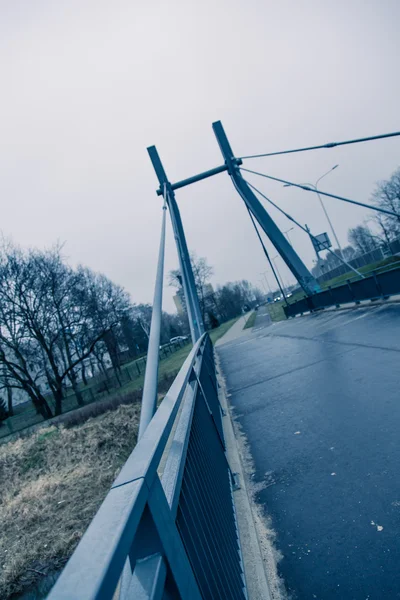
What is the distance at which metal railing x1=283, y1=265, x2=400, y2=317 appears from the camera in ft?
39.1

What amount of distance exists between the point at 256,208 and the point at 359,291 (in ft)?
17.6

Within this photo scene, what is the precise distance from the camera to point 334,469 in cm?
328

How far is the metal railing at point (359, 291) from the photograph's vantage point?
11.9 metres

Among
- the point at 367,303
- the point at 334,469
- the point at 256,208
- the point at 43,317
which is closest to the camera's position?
the point at 334,469

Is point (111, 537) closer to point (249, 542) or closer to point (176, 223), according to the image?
point (249, 542)

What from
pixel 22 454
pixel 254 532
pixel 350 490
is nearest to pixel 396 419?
pixel 350 490

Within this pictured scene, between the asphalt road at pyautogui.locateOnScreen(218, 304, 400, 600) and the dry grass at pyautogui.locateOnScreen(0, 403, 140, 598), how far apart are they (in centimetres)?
290

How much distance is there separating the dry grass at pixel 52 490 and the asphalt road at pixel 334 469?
290 cm

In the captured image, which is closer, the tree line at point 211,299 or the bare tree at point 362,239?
the tree line at point 211,299

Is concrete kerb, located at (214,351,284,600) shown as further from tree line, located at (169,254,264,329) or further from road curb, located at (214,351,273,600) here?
tree line, located at (169,254,264,329)

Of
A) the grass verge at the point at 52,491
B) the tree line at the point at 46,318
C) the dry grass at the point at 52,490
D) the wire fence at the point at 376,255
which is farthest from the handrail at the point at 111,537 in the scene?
the wire fence at the point at 376,255

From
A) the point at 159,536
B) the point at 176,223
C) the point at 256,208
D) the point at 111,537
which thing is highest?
the point at 176,223

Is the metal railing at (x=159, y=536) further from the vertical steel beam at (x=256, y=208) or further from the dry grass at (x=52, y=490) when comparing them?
the vertical steel beam at (x=256, y=208)

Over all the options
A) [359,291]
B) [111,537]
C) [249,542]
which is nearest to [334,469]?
[249,542]
